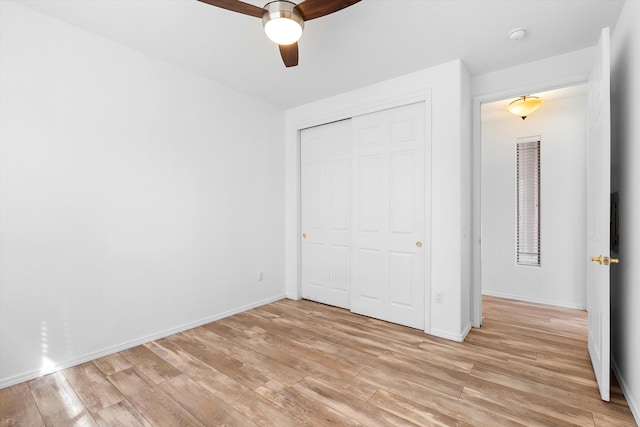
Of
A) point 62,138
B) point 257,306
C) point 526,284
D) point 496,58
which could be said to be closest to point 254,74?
point 62,138

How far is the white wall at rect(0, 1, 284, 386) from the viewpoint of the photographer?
2.19 metres

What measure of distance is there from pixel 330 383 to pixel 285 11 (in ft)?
8.22

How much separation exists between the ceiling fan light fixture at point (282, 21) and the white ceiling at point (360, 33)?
1.19 ft

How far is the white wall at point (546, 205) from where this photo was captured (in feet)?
12.7

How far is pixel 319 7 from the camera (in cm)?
178

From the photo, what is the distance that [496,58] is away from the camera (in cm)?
284

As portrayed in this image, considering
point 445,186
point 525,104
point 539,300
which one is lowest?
point 539,300

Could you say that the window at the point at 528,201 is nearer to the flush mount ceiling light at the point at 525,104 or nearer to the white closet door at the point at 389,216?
the flush mount ceiling light at the point at 525,104

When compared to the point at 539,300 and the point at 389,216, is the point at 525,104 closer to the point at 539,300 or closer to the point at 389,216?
the point at 389,216

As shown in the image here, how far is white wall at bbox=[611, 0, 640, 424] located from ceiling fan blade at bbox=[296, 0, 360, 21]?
1757 millimetres

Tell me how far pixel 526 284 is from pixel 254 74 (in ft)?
14.8

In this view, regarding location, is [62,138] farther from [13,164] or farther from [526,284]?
[526,284]

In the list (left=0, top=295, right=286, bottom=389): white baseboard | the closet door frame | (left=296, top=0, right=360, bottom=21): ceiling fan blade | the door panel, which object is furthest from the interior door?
(left=0, top=295, right=286, bottom=389): white baseboard

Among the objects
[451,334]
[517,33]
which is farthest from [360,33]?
[451,334]
